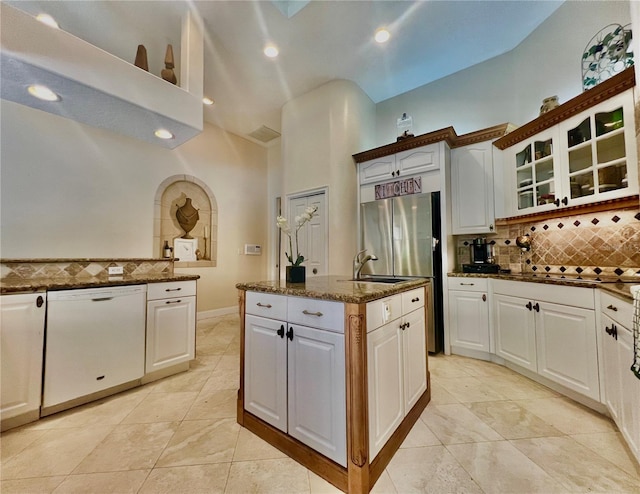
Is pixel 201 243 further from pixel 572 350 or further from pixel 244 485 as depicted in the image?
pixel 572 350

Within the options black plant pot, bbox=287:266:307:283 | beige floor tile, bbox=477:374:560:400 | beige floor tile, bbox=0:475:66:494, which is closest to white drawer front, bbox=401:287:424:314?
black plant pot, bbox=287:266:307:283

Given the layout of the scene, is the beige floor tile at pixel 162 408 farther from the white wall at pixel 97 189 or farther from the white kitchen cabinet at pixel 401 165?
the white kitchen cabinet at pixel 401 165

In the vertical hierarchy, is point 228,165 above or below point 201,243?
above

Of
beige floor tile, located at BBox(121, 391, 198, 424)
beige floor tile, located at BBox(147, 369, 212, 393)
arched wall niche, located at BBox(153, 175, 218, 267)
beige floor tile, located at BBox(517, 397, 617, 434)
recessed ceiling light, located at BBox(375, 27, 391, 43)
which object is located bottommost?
beige floor tile, located at BBox(147, 369, 212, 393)

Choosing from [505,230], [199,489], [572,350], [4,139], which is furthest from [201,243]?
[572,350]

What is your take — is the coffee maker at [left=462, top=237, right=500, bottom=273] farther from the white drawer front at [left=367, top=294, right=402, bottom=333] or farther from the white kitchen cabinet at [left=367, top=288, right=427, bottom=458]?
the white drawer front at [left=367, top=294, right=402, bottom=333]

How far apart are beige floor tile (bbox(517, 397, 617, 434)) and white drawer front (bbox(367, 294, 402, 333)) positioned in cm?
127

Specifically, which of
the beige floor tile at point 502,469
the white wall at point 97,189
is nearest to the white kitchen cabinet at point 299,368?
the beige floor tile at point 502,469

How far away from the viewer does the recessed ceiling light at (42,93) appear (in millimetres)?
1835

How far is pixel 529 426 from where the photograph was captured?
159 cm

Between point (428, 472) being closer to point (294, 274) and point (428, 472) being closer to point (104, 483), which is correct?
point (294, 274)

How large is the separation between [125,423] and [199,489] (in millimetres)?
864

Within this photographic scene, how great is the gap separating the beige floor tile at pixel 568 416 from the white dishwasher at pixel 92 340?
118 inches

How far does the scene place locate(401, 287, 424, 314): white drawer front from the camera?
1.53 meters
